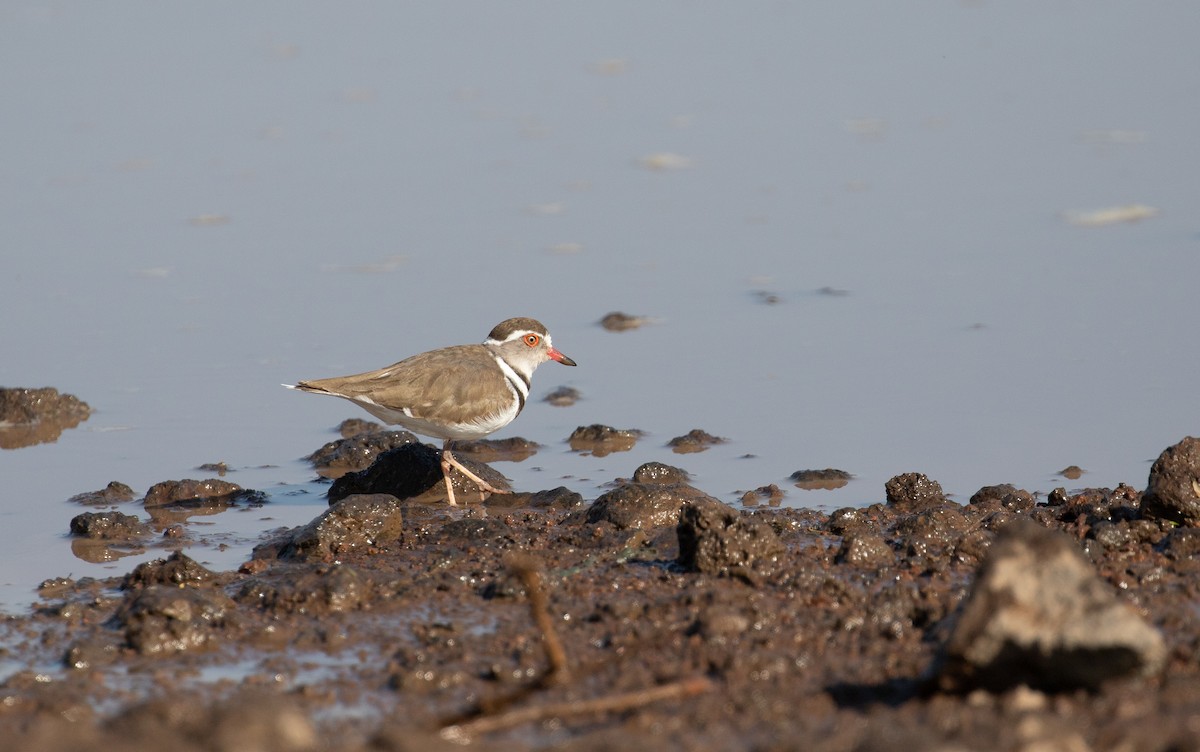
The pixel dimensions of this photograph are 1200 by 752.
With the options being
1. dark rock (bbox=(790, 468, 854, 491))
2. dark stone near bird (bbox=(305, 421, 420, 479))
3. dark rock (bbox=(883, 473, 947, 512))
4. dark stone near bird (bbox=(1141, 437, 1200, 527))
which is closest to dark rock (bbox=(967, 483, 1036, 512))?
dark rock (bbox=(883, 473, 947, 512))

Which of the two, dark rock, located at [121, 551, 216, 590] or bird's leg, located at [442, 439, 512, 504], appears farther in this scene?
bird's leg, located at [442, 439, 512, 504]

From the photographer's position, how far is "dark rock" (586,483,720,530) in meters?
7.63

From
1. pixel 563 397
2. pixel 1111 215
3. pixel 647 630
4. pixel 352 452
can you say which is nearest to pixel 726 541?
pixel 647 630

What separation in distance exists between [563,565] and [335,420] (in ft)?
14.0

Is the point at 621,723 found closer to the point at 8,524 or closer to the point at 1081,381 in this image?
the point at 8,524

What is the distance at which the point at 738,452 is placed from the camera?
9609mm

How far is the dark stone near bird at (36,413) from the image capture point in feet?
33.9

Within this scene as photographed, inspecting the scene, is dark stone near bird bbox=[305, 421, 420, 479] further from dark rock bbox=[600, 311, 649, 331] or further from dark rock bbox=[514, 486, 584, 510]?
dark rock bbox=[600, 311, 649, 331]

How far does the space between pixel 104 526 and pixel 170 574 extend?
1518 mm

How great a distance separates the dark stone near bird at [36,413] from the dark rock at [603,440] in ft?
11.4

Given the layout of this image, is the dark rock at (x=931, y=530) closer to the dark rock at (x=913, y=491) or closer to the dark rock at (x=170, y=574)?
the dark rock at (x=913, y=491)

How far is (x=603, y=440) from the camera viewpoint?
9.98 meters

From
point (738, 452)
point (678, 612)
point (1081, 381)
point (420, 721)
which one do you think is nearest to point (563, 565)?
point (678, 612)

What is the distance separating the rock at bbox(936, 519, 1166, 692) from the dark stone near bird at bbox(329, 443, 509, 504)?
4.93 meters
